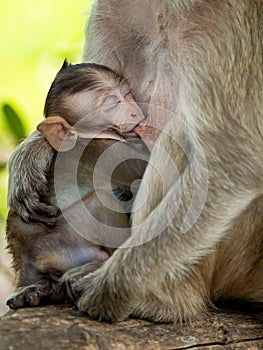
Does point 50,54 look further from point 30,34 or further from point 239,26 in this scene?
point 239,26

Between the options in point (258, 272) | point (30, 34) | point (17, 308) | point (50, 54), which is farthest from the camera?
point (30, 34)

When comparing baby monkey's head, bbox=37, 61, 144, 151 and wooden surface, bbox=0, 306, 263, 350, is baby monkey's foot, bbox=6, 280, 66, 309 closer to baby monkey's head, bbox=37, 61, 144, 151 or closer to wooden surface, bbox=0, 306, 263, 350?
wooden surface, bbox=0, 306, 263, 350

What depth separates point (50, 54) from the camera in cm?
741

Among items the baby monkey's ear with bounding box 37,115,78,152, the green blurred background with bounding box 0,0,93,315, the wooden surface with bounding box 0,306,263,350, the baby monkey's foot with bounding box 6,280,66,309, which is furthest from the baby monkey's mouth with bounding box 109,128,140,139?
the green blurred background with bounding box 0,0,93,315

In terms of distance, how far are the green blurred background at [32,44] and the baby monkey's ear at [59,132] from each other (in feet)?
10.8

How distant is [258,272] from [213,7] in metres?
1.02

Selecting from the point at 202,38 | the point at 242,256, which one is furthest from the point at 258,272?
the point at 202,38

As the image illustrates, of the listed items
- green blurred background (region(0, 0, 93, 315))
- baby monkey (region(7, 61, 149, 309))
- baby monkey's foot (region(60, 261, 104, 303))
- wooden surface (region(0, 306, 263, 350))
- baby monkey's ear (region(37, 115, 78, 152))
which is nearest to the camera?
wooden surface (region(0, 306, 263, 350))

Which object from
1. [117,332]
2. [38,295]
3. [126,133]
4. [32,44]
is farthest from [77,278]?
[32,44]

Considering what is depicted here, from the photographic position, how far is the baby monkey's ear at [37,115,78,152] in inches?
148

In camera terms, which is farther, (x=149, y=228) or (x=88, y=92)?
(x=88, y=92)

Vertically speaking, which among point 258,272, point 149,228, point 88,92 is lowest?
point 258,272

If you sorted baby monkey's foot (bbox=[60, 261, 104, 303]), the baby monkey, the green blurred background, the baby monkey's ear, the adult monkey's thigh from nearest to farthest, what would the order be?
the adult monkey's thigh < baby monkey's foot (bbox=[60, 261, 104, 303]) < the baby monkey < the baby monkey's ear < the green blurred background

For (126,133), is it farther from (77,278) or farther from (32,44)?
(32,44)
